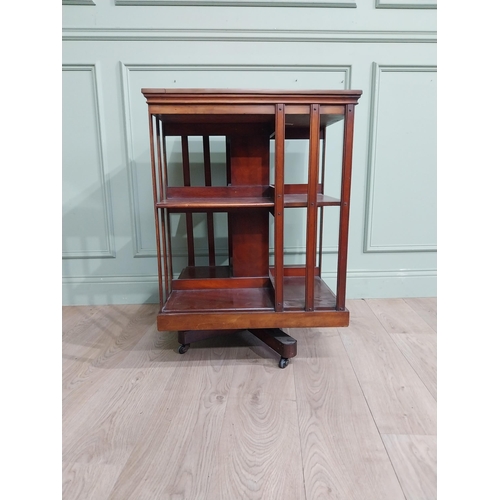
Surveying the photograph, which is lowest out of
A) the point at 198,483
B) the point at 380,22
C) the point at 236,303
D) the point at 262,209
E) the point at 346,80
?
the point at 198,483

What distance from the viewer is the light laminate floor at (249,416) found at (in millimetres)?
627

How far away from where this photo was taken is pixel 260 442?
0.71 metres

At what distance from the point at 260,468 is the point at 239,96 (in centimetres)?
83

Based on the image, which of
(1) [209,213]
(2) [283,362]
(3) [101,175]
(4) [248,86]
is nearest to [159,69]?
(4) [248,86]

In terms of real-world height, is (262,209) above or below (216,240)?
above

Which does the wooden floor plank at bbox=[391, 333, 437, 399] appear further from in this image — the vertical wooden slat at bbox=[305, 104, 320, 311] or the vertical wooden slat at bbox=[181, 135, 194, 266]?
the vertical wooden slat at bbox=[181, 135, 194, 266]

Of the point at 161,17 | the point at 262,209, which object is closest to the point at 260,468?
the point at 262,209

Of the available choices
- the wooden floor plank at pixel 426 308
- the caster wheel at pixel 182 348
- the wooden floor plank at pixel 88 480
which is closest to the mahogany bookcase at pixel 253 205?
the caster wheel at pixel 182 348

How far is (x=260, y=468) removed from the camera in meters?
0.65

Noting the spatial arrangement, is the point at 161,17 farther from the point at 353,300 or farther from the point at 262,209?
the point at 353,300

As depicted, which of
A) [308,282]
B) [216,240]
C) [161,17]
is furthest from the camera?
[216,240]

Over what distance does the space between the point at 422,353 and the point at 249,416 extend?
23.6 inches

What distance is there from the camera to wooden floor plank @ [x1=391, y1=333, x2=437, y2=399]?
932mm

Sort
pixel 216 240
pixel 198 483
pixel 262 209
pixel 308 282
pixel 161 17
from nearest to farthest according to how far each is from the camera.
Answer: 1. pixel 198 483
2. pixel 308 282
3. pixel 262 209
4. pixel 161 17
5. pixel 216 240
